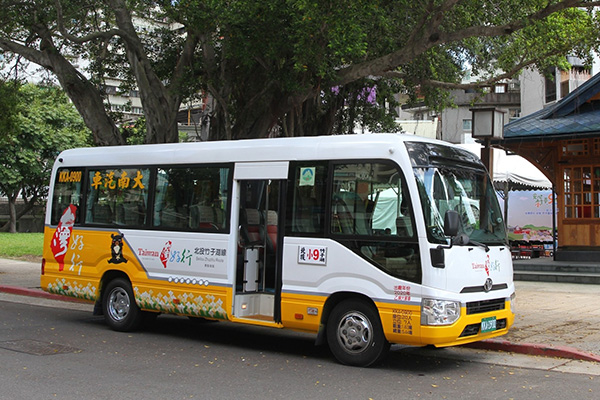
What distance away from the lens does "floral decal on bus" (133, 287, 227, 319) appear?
941 cm

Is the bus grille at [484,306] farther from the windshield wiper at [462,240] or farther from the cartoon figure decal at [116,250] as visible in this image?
the cartoon figure decal at [116,250]

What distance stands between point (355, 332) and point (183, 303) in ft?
9.21

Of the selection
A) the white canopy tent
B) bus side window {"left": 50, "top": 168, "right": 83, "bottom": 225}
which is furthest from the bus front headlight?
the white canopy tent

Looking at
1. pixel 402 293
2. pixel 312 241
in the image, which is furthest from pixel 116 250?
pixel 402 293

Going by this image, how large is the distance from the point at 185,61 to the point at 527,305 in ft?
29.4

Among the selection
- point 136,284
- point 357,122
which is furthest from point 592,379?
point 357,122

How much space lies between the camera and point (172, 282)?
9922mm

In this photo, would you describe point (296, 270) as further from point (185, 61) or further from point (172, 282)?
point (185, 61)

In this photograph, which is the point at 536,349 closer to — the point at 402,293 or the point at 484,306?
the point at 484,306

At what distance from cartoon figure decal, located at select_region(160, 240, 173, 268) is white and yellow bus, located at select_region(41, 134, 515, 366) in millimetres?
18

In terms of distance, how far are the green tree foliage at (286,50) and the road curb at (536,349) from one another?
18.0 ft

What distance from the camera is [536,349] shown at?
8.90m

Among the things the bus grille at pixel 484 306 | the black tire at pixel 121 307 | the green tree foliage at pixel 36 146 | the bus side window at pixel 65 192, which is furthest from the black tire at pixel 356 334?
the green tree foliage at pixel 36 146

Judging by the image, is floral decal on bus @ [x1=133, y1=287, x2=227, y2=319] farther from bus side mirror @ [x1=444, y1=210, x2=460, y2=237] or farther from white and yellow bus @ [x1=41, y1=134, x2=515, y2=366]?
bus side mirror @ [x1=444, y1=210, x2=460, y2=237]
